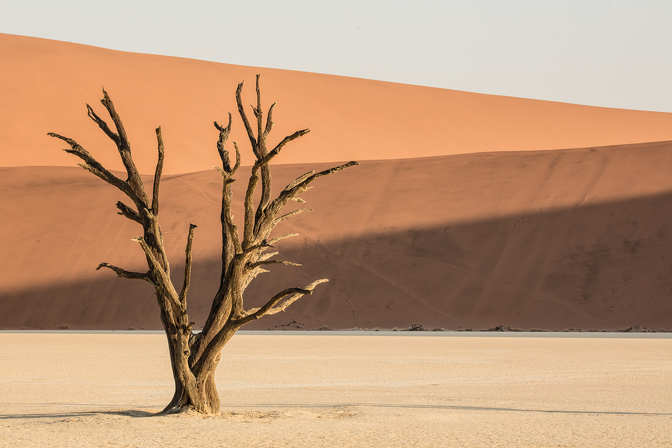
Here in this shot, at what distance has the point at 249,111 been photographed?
231 ft

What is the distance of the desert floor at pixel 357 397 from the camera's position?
26.3 feet

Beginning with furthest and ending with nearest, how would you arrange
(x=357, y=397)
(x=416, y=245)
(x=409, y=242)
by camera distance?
(x=409, y=242) < (x=416, y=245) < (x=357, y=397)

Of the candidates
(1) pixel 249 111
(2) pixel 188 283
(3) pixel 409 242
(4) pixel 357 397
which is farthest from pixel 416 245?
(1) pixel 249 111

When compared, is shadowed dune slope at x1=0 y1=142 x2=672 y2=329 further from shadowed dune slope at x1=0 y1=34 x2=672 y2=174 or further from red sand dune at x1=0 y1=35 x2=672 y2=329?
shadowed dune slope at x1=0 y1=34 x2=672 y2=174

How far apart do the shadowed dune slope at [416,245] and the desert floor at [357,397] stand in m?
13.2

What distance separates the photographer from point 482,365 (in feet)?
56.1

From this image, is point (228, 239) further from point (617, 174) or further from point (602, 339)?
point (617, 174)

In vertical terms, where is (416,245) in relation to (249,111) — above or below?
below

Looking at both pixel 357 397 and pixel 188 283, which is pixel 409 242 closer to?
pixel 357 397

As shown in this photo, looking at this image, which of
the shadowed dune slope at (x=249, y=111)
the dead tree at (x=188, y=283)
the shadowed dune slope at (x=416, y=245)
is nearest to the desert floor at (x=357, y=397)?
the dead tree at (x=188, y=283)

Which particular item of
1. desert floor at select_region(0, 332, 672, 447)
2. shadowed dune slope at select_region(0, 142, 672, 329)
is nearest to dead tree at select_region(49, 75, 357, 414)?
desert floor at select_region(0, 332, 672, 447)

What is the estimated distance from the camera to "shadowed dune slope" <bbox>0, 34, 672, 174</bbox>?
6344 cm

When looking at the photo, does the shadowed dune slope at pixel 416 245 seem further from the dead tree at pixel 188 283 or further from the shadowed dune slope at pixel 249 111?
the dead tree at pixel 188 283

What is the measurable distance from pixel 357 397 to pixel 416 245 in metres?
29.0
